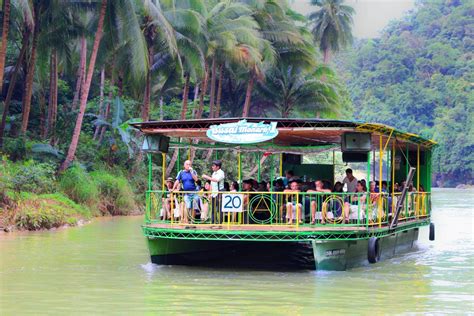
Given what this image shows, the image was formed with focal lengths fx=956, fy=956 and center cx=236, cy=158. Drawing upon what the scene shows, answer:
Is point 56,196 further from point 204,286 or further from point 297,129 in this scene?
point 204,286

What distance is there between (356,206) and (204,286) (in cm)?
362

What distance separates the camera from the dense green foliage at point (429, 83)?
326 ft

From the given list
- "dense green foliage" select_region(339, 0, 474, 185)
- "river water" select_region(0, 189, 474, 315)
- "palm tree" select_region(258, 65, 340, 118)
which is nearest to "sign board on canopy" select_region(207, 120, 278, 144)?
"river water" select_region(0, 189, 474, 315)

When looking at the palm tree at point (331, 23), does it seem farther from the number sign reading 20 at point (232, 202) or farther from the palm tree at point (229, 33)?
the number sign reading 20 at point (232, 202)

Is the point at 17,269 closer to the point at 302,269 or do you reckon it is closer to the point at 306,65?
the point at 302,269

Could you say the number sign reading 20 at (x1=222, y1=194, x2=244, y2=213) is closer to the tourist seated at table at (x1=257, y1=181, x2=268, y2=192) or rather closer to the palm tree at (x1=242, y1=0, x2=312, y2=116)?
the tourist seated at table at (x1=257, y1=181, x2=268, y2=192)

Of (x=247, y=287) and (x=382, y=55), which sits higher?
(x=382, y=55)

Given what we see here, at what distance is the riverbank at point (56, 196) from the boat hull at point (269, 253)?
24.8 feet

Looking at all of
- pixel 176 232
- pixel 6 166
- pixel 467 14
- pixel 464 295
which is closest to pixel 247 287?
pixel 176 232

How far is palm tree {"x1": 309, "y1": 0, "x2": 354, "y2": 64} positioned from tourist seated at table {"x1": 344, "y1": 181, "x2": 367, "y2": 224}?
47565 mm

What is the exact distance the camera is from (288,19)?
150 ft

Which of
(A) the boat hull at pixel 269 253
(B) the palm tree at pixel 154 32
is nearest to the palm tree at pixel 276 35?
(B) the palm tree at pixel 154 32

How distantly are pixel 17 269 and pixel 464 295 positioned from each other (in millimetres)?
7911

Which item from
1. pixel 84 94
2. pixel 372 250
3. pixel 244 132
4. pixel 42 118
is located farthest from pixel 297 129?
pixel 42 118
